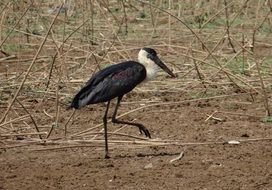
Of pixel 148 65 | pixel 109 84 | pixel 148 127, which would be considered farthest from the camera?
pixel 148 127

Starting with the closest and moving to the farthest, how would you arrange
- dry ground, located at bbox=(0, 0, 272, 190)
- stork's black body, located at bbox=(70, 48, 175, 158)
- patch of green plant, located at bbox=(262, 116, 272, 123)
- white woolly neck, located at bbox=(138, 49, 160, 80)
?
dry ground, located at bbox=(0, 0, 272, 190), stork's black body, located at bbox=(70, 48, 175, 158), white woolly neck, located at bbox=(138, 49, 160, 80), patch of green plant, located at bbox=(262, 116, 272, 123)

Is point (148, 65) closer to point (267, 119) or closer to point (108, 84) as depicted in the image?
point (108, 84)

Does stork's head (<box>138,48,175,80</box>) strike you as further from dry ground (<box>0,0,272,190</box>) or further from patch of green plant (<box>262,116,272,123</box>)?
patch of green plant (<box>262,116,272,123</box>)

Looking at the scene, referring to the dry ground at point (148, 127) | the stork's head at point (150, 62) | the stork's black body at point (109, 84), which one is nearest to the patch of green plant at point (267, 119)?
the dry ground at point (148, 127)

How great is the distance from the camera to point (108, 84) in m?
5.73

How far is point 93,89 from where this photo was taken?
18.8 ft

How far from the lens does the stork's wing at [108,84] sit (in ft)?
18.7

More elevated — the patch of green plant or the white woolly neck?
the white woolly neck

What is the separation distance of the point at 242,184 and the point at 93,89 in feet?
4.52

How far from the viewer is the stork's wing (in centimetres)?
571

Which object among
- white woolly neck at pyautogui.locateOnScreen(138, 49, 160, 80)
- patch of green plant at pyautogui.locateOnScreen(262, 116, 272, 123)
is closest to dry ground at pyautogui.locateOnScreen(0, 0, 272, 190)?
patch of green plant at pyautogui.locateOnScreen(262, 116, 272, 123)

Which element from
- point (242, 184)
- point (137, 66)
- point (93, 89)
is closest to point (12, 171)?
point (93, 89)

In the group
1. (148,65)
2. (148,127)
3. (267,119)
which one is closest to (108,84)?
(148,65)

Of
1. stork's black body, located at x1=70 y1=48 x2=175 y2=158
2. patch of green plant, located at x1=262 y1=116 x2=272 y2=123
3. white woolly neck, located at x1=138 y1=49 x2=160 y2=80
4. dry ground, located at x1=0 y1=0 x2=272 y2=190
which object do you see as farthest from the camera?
patch of green plant, located at x1=262 y1=116 x2=272 y2=123
